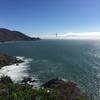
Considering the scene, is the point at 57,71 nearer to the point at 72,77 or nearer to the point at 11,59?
the point at 72,77

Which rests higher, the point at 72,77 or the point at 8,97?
the point at 8,97

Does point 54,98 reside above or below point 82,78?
above

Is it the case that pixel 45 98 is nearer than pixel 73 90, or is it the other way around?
pixel 45 98

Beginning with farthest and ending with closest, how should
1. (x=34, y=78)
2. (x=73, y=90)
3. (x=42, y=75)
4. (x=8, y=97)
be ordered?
(x=42, y=75)
(x=34, y=78)
(x=73, y=90)
(x=8, y=97)

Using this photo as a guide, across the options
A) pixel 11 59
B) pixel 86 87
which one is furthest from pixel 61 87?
pixel 11 59

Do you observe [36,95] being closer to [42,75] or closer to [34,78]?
[34,78]

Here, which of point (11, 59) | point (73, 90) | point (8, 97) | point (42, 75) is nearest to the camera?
point (8, 97)

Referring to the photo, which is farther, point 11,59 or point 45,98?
point 11,59

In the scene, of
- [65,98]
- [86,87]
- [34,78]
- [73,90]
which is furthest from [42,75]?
[65,98]

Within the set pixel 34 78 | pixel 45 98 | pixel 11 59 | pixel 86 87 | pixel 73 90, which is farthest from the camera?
pixel 11 59
